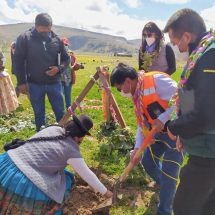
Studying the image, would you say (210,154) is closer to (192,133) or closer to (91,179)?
(192,133)

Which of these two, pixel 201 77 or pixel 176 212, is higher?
pixel 201 77

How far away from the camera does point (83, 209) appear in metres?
4.64

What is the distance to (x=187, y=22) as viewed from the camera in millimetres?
2830

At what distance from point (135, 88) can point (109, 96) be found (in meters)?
2.65

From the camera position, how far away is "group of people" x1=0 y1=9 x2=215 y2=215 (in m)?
2.74

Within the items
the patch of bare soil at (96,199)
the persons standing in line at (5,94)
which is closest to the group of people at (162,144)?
the patch of bare soil at (96,199)

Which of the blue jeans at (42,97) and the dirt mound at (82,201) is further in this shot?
the blue jeans at (42,97)

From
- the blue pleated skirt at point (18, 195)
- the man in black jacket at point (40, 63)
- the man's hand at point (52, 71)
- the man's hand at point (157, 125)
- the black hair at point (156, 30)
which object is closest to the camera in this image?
the blue pleated skirt at point (18, 195)

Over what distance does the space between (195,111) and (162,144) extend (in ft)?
5.87

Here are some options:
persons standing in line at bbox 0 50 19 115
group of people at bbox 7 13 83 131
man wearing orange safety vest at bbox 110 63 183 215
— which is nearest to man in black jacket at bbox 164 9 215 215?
man wearing orange safety vest at bbox 110 63 183 215

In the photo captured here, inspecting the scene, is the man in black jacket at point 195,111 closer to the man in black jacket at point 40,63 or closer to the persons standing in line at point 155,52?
the persons standing in line at point 155,52

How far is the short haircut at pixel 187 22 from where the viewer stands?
9.29 ft

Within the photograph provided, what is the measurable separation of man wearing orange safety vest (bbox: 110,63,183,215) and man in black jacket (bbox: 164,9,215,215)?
0.77 meters

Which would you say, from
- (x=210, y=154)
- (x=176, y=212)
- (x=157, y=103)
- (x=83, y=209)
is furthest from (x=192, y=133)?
(x=83, y=209)
